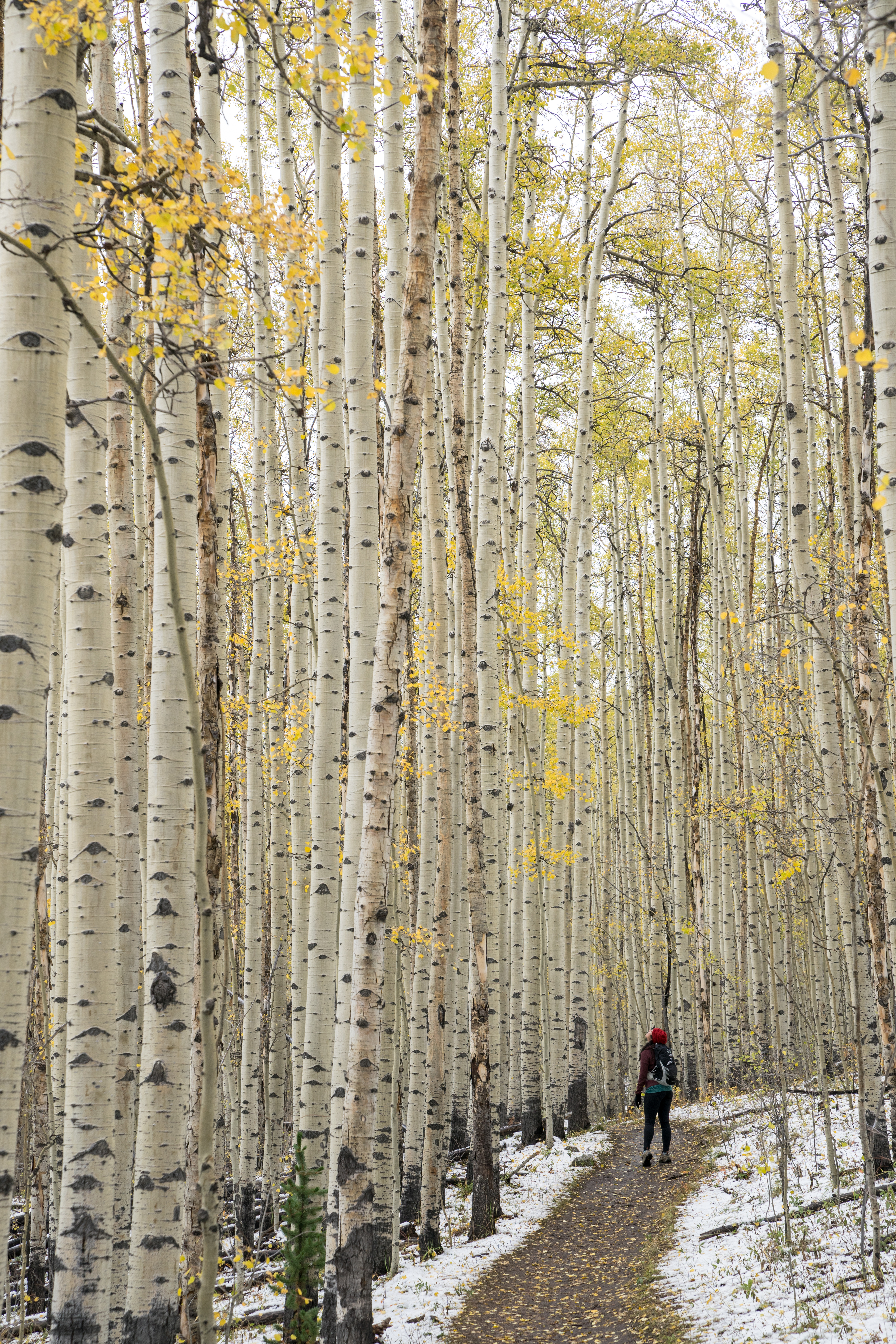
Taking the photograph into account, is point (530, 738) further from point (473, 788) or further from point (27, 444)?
point (27, 444)

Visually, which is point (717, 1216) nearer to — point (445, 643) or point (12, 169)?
point (445, 643)

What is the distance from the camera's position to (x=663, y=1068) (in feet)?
29.5

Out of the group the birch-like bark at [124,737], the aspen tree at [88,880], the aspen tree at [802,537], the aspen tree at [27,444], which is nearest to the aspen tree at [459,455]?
the aspen tree at [802,537]

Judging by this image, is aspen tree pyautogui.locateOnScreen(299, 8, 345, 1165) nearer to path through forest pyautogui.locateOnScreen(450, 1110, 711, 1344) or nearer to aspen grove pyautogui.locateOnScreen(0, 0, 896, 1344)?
aspen grove pyautogui.locateOnScreen(0, 0, 896, 1344)

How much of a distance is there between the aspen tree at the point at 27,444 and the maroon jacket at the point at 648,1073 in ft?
25.7

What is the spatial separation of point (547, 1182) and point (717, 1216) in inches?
92.6

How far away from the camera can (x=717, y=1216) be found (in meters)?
6.72

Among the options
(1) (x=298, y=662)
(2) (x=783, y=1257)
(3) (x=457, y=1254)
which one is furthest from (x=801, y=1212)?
(1) (x=298, y=662)

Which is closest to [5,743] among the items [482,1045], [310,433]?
[482,1045]

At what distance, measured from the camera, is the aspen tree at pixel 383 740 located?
423 cm

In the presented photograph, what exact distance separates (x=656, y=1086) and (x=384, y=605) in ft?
21.9

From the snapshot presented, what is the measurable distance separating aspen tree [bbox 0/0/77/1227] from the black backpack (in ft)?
25.8

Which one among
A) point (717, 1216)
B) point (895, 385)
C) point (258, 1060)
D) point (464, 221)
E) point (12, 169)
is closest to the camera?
point (12, 169)

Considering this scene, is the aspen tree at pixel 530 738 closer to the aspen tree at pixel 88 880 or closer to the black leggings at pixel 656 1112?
the black leggings at pixel 656 1112
